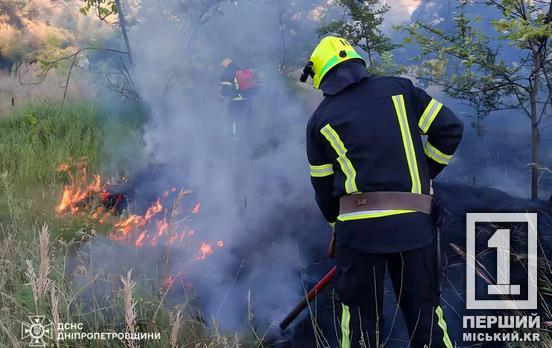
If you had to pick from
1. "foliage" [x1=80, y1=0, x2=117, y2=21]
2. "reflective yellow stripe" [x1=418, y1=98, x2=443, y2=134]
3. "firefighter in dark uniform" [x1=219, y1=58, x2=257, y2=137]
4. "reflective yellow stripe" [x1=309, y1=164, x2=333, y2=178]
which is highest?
"foliage" [x1=80, y1=0, x2=117, y2=21]

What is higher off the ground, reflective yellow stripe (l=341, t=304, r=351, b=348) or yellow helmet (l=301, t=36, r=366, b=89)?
yellow helmet (l=301, t=36, r=366, b=89)

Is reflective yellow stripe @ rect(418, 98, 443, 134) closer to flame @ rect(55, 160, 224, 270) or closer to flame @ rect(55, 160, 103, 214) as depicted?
flame @ rect(55, 160, 224, 270)

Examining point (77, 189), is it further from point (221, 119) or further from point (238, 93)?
point (238, 93)

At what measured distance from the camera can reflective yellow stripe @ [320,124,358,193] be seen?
2.68 metres

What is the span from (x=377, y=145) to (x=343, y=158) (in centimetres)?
23

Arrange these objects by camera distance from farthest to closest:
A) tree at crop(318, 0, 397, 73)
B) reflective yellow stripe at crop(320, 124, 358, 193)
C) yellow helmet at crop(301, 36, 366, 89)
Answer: tree at crop(318, 0, 397, 73)
yellow helmet at crop(301, 36, 366, 89)
reflective yellow stripe at crop(320, 124, 358, 193)

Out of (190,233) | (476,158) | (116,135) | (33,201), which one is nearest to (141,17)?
(116,135)

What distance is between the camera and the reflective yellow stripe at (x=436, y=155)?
9.34ft

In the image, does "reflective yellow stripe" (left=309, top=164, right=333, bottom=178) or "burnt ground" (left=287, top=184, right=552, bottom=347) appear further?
"burnt ground" (left=287, top=184, right=552, bottom=347)

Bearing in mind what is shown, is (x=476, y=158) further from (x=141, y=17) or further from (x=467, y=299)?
(x=141, y=17)

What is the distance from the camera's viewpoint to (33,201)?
16.4ft

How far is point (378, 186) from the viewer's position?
2611mm

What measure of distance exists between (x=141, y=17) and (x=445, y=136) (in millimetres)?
6801

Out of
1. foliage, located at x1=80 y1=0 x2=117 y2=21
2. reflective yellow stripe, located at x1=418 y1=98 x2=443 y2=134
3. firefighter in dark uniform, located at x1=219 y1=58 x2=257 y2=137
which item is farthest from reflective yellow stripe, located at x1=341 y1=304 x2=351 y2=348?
foliage, located at x1=80 y1=0 x2=117 y2=21
